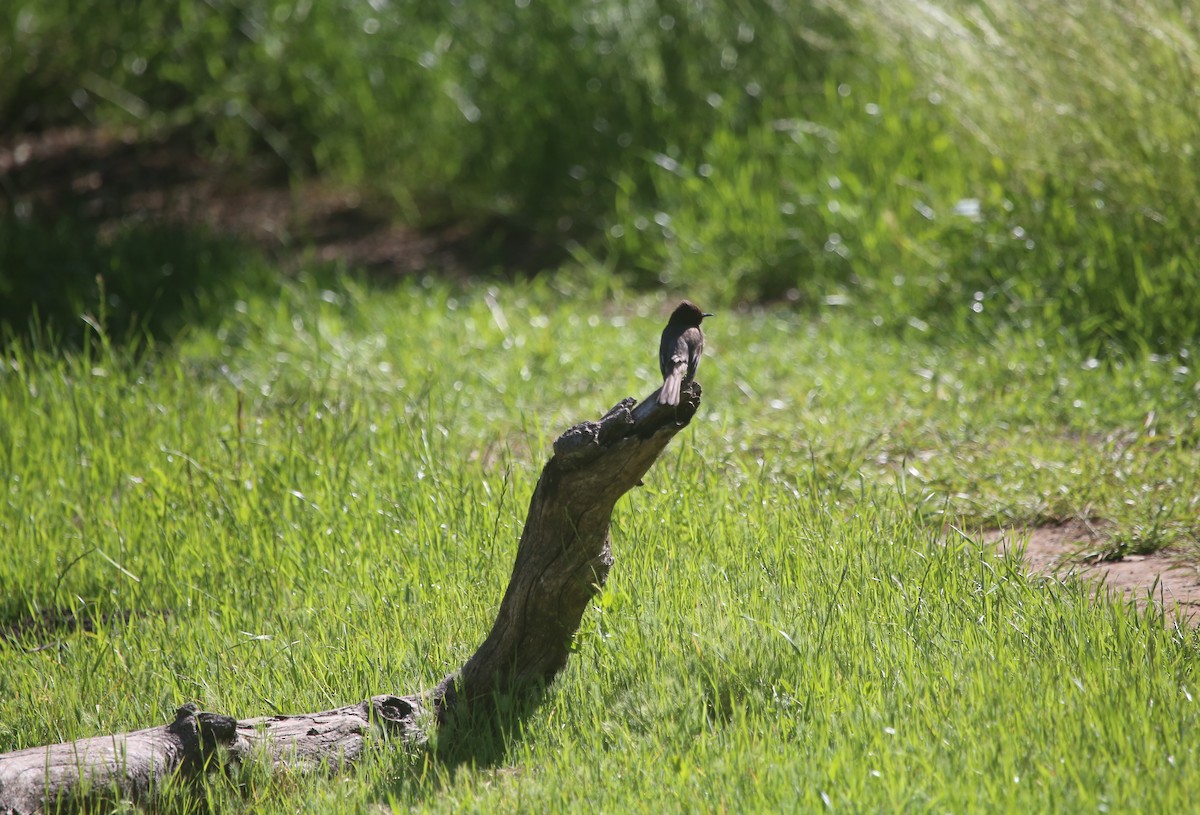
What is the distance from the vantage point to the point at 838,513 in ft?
11.7

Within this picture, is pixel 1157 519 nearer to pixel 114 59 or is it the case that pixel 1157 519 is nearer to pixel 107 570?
pixel 107 570

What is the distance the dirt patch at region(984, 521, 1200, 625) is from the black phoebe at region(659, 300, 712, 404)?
37.5 inches

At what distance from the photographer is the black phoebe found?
8.92 feet

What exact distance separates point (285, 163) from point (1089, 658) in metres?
7.35

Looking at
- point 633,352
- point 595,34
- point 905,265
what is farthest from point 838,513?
point 595,34

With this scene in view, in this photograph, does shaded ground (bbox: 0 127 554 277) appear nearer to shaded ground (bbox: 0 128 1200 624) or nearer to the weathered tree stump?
shaded ground (bbox: 0 128 1200 624)

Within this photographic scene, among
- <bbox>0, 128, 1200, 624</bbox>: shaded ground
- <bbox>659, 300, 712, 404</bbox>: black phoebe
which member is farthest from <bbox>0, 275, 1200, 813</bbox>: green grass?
<bbox>0, 128, 1200, 624</bbox>: shaded ground

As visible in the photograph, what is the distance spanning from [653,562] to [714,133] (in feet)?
13.7

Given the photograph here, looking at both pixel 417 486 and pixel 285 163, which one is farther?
pixel 285 163

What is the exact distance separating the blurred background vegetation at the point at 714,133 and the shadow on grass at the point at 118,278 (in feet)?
0.08

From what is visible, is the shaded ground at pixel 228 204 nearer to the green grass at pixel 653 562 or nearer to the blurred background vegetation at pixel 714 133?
the blurred background vegetation at pixel 714 133

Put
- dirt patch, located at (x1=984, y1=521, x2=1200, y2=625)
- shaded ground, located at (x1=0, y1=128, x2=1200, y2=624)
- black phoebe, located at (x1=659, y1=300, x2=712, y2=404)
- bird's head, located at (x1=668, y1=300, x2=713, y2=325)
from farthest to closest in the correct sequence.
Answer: shaded ground, located at (x1=0, y1=128, x2=1200, y2=624) → dirt patch, located at (x1=984, y1=521, x2=1200, y2=625) → bird's head, located at (x1=668, y1=300, x2=713, y2=325) → black phoebe, located at (x1=659, y1=300, x2=712, y2=404)

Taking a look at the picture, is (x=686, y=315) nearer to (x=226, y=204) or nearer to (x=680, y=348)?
(x=680, y=348)

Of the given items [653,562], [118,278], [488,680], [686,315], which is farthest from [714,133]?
[488,680]
